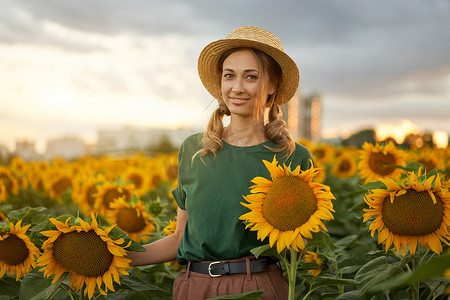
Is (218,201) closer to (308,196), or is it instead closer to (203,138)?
(203,138)

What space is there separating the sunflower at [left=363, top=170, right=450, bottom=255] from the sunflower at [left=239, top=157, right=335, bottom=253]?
13.3 inches

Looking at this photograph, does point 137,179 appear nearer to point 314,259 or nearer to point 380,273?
point 314,259

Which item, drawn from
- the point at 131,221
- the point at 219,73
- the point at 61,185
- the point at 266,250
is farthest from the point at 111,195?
the point at 266,250

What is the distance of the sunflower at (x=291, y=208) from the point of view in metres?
1.65

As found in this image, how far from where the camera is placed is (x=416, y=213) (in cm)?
186

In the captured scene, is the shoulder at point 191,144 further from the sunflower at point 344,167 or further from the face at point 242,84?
the sunflower at point 344,167

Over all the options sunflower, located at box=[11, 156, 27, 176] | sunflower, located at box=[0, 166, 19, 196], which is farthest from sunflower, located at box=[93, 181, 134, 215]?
sunflower, located at box=[11, 156, 27, 176]

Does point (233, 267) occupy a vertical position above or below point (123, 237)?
below

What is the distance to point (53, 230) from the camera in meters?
1.97

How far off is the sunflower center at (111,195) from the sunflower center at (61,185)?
2.03m

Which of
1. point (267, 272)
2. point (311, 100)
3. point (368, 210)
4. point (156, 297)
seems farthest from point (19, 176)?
point (311, 100)

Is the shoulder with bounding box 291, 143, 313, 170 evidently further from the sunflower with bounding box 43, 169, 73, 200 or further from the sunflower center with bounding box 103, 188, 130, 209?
the sunflower with bounding box 43, 169, 73, 200

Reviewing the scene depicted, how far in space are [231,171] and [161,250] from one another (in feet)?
1.93

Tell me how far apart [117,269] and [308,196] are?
3.14 feet
